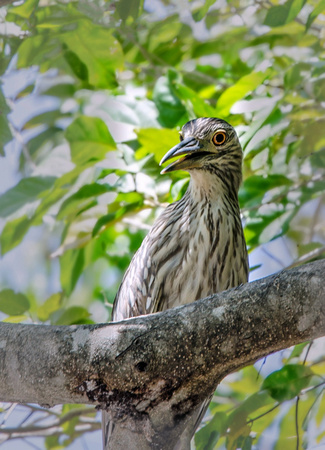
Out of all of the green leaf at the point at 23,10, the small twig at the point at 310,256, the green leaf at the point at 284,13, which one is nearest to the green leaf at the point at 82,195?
the green leaf at the point at 23,10

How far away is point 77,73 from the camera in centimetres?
390

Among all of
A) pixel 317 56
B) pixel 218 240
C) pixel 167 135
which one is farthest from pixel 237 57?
pixel 218 240

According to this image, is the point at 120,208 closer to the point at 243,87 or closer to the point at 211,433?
the point at 243,87

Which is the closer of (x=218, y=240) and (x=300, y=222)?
(x=218, y=240)

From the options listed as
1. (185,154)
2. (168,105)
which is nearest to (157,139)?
(185,154)

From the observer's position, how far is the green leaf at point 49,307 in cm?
350

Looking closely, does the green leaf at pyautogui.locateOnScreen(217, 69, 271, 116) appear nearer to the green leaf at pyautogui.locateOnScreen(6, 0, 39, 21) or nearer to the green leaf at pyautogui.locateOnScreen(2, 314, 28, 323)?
the green leaf at pyautogui.locateOnScreen(6, 0, 39, 21)

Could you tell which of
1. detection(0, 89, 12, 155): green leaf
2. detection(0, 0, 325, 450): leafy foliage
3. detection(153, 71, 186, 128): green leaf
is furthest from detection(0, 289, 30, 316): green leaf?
detection(153, 71, 186, 128): green leaf

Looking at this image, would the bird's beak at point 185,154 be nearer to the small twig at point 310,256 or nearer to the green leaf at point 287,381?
the small twig at point 310,256

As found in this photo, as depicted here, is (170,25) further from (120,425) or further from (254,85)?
(120,425)

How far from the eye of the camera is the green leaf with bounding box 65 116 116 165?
3.46 m

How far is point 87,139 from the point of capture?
3.46m

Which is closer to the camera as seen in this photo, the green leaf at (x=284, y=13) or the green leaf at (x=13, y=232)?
the green leaf at (x=284, y=13)

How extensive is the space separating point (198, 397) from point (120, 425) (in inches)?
10.7
